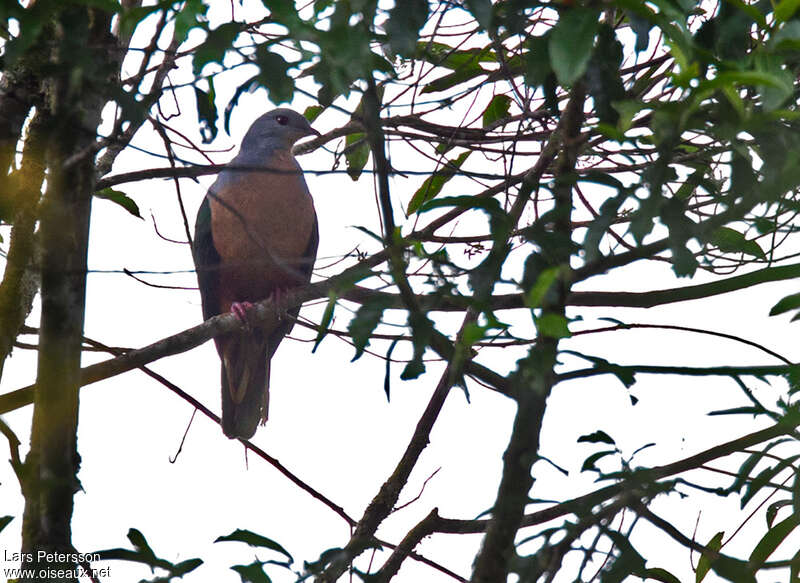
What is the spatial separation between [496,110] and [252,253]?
160 cm

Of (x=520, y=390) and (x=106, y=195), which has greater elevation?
(x=106, y=195)

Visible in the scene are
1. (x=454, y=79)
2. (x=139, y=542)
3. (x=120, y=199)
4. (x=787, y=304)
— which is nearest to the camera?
(x=787, y=304)

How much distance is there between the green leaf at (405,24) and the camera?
1873mm

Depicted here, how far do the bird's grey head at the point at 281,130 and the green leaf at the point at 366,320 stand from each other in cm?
364

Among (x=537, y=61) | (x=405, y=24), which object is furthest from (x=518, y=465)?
(x=405, y=24)

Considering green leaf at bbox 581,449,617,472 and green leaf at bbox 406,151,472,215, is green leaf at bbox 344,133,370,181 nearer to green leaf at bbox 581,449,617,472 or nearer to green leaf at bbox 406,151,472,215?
green leaf at bbox 406,151,472,215

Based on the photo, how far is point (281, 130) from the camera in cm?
550

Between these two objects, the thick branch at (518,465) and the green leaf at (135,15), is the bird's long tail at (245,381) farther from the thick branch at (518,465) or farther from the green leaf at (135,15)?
the green leaf at (135,15)

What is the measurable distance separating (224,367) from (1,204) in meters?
2.73

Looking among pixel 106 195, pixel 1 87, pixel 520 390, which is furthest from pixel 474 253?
pixel 520 390

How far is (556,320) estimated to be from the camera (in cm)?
172

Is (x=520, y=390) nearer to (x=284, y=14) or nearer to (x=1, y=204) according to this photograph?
(x=284, y=14)

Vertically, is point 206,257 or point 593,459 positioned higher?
point 206,257

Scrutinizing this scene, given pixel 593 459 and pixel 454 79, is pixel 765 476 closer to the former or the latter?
pixel 593 459
